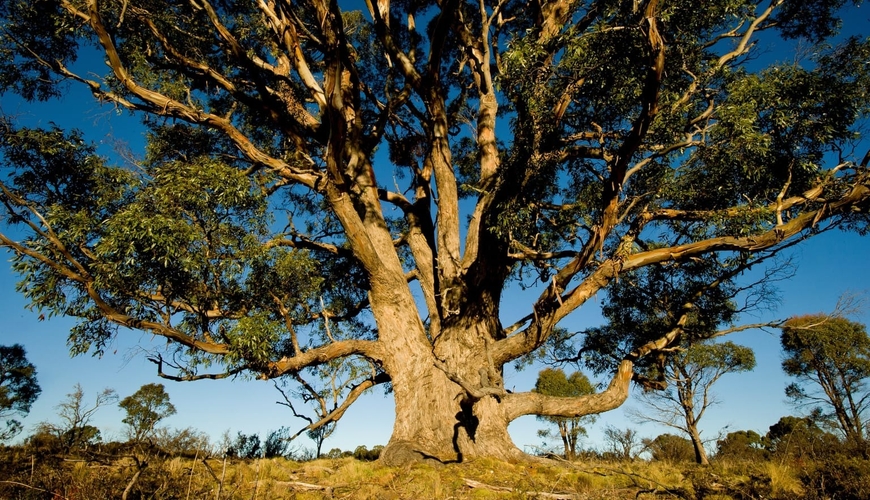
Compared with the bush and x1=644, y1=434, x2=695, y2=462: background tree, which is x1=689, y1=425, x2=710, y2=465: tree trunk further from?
the bush

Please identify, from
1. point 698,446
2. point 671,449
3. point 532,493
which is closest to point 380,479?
point 532,493

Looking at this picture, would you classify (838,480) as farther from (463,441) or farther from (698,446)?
(698,446)

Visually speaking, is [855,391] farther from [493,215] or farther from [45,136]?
[45,136]

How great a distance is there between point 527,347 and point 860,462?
12.2 feet

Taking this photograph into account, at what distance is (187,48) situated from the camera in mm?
8414

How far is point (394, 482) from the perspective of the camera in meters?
4.75

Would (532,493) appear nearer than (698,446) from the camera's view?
Yes

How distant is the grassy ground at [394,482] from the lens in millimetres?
3080

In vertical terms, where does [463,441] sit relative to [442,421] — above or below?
below

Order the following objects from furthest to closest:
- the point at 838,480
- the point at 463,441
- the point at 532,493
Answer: the point at 463,441 < the point at 838,480 < the point at 532,493

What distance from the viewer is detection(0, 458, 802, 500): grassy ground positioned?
10.1ft

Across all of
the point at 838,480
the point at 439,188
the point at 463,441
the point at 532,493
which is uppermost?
the point at 439,188

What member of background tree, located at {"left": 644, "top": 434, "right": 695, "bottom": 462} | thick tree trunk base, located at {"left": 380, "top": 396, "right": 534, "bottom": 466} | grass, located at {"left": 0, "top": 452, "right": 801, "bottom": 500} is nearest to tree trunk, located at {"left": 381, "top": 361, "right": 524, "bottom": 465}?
thick tree trunk base, located at {"left": 380, "top": 396, "right": 534, "bottom": 466}

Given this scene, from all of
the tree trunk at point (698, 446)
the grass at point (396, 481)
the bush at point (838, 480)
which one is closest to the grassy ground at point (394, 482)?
the grass at point (396, 481)
